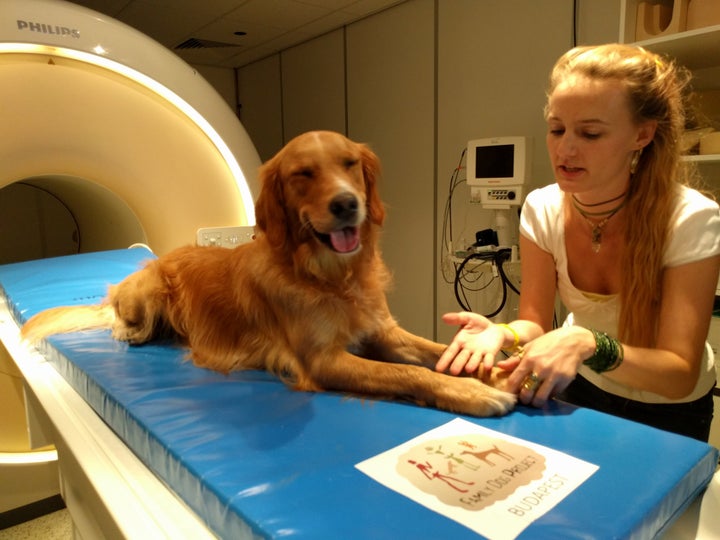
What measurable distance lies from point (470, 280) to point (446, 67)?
61.6 inches

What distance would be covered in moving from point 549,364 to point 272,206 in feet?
2.70

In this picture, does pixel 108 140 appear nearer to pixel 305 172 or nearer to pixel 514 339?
pixel 305 172

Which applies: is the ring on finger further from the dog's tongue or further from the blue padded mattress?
the dog's tongue

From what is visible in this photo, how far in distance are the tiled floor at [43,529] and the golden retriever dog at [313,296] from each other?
1265 mm

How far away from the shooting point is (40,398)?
1404 mm

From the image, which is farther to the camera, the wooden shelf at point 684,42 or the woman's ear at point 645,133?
the wooden shelf at point 684,42

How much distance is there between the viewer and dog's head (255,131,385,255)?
130cm

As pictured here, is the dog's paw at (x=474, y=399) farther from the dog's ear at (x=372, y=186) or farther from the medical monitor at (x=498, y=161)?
the medical monitor at (x=498, y=161)

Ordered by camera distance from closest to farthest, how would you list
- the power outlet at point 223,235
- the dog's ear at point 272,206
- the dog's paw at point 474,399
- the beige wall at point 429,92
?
the dog's paw at point 474,399
the dog's ear at point 272,206
the power outlet at point 223,235
the beige wall at point 429,92

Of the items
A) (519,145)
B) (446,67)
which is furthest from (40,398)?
(446,67)

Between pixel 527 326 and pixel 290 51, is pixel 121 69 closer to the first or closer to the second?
pixel 527 326

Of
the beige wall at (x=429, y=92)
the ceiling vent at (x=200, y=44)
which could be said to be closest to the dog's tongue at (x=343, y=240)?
the beige wall at (x=429, y=92)

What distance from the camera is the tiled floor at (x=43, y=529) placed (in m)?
2.22

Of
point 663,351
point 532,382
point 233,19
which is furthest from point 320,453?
point 233,19
